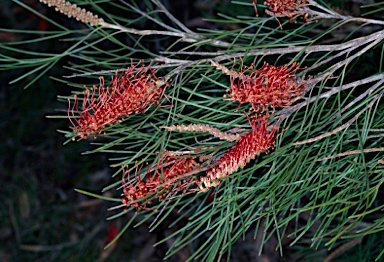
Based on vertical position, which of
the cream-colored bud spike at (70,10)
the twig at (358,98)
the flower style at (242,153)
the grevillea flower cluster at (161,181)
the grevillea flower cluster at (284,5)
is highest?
the grevillea flower cluster at (284,5)

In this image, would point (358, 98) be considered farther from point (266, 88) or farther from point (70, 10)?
point (70, 10)

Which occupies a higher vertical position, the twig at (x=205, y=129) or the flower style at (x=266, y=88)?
the flower style at (x=266, y=88)

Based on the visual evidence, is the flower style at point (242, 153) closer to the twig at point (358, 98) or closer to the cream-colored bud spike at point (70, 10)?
the twig at point (358, 98)

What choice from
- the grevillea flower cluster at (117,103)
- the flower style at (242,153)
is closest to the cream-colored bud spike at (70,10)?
the grevillea flower cluster at (117,103)

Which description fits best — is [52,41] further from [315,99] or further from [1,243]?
[315,99]

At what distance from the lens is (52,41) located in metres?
1.32

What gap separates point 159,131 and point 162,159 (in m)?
0.07

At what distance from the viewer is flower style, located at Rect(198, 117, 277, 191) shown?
43 cm

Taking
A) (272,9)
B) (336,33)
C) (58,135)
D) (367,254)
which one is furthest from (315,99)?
(58,135)

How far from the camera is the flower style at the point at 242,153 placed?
1.42 ft

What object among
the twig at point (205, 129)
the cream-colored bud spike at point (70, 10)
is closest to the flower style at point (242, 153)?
the twig at point (205, 129)

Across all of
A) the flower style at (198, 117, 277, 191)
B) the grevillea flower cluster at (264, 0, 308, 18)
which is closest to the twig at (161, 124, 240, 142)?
the flower style at (198, 117, 277, 191)

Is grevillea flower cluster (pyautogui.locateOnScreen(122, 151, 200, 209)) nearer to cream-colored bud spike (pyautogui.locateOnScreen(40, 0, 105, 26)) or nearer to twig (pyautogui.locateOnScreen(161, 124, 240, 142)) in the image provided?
twig (pyautogui.locateOnScreen(161, 124, 240, 142))

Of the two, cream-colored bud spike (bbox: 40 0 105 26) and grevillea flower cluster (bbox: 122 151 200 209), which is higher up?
cream-colored bud spike (bbox: 40 0 105 26)
